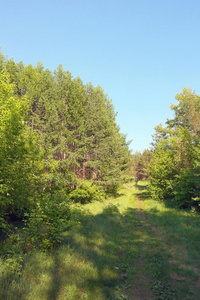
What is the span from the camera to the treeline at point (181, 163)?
15.8m

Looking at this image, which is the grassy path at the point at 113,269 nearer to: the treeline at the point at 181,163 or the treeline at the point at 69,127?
the treeline at the point at 181,163

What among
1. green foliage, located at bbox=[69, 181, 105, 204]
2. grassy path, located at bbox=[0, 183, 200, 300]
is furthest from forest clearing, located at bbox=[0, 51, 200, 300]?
green foliage, located at bbox=[69, 181, 105, 204]

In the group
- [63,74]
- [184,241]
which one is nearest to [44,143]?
[63,74]

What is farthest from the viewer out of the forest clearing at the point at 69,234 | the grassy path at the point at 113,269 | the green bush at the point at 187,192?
the green bush at the point at 187,192

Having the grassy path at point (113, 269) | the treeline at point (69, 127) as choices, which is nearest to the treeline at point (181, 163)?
the treeline at point (69, 127)

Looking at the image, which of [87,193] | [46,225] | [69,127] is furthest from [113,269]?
[69,127]

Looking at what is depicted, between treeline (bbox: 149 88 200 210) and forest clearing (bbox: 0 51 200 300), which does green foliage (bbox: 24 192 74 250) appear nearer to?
forest clearing (bbox: 0 51 200 300)

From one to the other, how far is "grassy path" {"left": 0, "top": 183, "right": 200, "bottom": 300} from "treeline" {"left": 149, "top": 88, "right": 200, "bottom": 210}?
241 inches

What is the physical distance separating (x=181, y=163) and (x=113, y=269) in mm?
15720

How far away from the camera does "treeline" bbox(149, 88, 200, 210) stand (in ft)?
51.8

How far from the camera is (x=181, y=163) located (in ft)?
64.3

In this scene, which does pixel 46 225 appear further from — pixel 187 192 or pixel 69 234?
pixel 187 192

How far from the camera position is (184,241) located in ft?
29.1

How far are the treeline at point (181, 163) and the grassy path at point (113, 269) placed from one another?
611cm
